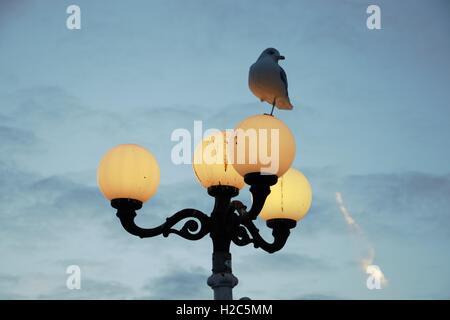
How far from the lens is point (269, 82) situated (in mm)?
6844

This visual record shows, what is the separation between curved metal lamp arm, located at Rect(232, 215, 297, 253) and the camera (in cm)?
704

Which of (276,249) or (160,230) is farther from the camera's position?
(276,249)

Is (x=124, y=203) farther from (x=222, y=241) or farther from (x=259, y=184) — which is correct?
(x=259, y=184)

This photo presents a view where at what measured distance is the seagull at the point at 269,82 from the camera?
685cm

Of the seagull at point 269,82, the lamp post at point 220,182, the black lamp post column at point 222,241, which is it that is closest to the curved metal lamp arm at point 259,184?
the lamp post at point 220,182

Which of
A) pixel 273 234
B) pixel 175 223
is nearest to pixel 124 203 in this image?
pixel 175 223
